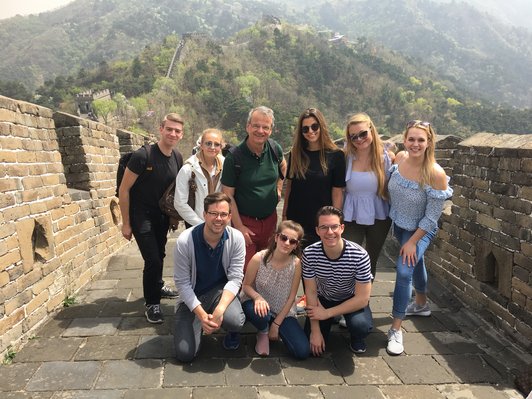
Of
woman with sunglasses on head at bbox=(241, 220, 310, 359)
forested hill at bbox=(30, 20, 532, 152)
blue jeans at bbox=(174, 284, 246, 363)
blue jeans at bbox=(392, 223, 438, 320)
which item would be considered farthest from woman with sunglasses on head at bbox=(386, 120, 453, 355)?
forested hill at bbox=(30, 20, 532, 152)

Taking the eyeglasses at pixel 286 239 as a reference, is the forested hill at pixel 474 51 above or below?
above

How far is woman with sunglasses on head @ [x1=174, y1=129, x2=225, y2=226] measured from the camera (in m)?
3.27

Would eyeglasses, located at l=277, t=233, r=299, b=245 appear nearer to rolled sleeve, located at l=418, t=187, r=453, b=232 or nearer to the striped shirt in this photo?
the striped shirt

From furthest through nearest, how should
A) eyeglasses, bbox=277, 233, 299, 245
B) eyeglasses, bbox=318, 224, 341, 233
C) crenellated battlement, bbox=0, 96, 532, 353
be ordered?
crenellated battlement, bbox=0, 96, 532, 353, eyeglasses, bbox=277, 233, 299, 245, eyeglasses, bbox=318, 224, 341, 233

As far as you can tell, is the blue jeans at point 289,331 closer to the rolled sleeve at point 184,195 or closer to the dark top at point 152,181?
the rolled sleeve at point 184,195

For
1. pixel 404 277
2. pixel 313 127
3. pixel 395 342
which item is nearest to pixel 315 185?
pixel 313 127

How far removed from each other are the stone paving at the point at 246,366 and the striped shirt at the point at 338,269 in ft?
1.51

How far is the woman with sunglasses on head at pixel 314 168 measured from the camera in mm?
3107

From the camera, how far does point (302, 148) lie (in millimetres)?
3197

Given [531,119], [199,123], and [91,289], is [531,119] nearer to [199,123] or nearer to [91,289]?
[199,123]

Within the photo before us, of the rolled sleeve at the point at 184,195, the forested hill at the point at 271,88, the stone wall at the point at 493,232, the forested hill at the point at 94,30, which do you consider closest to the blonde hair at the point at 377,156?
the stone wall at the point at 493,232

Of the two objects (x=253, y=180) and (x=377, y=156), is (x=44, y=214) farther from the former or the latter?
(x=377, y=156)

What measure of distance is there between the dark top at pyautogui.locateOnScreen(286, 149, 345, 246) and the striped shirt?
1.17ft

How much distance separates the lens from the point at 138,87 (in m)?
63.4
